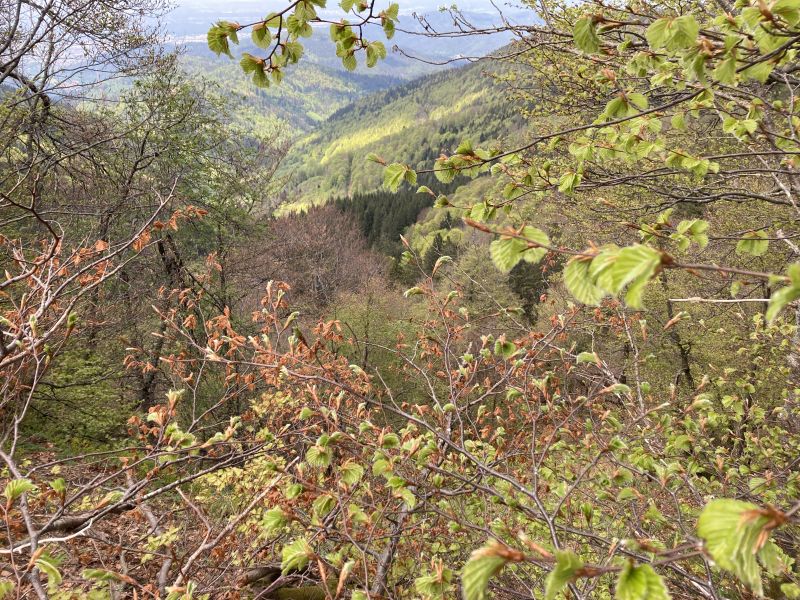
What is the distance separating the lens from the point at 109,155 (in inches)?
412

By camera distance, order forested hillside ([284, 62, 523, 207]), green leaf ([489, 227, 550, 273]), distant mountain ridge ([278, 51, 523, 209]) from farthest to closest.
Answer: forested hillside ([284, 62, 523, 207]), distant mountain ridge ([278, 51, 523, 209]), green leaf ([489, 227, 550, 273])

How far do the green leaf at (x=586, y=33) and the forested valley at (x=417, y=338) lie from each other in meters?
0.01

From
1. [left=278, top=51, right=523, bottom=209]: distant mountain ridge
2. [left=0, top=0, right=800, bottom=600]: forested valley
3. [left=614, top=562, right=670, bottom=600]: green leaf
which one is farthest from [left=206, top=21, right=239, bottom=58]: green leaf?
[left=278, top=51, right=523, bottom=209]: distant mountain ridge

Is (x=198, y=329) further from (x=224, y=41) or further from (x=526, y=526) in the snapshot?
(x=224, y=41)

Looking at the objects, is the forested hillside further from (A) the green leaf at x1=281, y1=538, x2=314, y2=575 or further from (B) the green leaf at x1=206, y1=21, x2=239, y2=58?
(A) the green leaf at x1=281, y1=538, x2=314, y2=575

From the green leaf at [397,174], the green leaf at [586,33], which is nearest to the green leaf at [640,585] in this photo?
the green leaf at [397,174]

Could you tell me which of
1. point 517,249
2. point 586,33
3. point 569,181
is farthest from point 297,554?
point 586,33

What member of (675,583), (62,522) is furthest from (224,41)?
(675,583)

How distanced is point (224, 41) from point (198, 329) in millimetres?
12116

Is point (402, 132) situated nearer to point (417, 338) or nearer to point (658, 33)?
point (417, 338)

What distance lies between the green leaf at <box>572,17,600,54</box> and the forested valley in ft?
0.03

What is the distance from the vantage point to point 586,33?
1884 mm

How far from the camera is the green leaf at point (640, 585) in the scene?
98cm

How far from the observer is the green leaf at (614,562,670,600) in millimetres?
975
